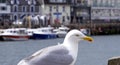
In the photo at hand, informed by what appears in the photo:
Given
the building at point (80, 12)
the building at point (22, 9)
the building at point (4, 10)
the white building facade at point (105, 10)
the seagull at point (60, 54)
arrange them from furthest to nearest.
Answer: the white building facade at point (105, 10) → the building at point (80, 12) → the building at point (22, 9) → the building at point (4, 10) → the seagull at point (60, 54)

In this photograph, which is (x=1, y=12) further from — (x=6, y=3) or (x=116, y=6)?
(x=116, y=6)

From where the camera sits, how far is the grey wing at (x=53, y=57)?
6.12 metres

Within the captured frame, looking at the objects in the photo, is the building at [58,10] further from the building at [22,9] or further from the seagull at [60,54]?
the seagull at [60,54]

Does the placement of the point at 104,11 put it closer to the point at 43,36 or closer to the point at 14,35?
the point at 43,36

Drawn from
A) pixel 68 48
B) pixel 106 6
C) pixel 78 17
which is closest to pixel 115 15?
pixel 106 6

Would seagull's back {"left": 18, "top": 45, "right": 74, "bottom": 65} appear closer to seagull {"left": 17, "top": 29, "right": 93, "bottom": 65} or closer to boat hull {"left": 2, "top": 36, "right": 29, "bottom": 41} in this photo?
seagull {"left": 17, "top": 29, "right": 93, "bottom": 65}

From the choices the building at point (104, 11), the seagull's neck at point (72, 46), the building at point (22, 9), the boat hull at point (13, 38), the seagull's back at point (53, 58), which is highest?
the seagull's neck at point (72, 46)

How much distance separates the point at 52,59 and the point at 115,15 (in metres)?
98.6

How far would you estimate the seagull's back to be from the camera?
6.12 m

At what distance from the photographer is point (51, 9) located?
9388 cm

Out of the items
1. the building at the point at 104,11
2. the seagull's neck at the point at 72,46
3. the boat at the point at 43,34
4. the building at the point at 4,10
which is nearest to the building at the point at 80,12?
the building at the point at 104,11

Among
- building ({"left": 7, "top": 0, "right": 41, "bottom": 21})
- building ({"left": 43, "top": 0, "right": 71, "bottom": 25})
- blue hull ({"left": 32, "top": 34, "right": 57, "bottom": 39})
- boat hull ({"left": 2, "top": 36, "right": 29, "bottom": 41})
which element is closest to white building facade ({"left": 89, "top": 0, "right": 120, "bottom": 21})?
building ({"left": 43, "top": 0, "right": 71, "bottom": 25})

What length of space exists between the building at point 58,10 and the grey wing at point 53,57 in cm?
8526

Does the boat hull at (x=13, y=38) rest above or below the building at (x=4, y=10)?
above
